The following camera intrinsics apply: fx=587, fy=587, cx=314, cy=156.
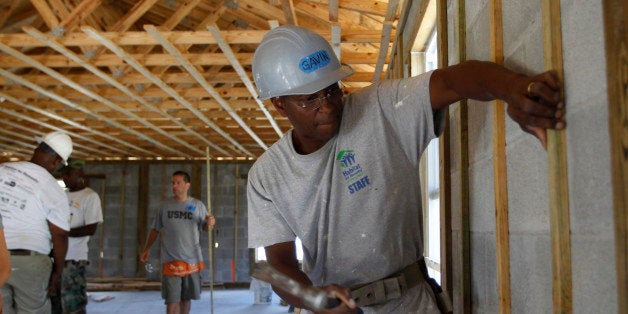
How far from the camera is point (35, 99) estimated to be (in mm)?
7523

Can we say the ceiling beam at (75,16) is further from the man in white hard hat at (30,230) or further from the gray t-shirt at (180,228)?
the gray t-shirt at (180,228)

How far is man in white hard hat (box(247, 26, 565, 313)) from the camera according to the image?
162cm

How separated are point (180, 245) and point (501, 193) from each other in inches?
208

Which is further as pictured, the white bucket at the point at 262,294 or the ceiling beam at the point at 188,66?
the white bucket at the point at 262,294

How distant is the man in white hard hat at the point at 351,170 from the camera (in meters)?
1.62

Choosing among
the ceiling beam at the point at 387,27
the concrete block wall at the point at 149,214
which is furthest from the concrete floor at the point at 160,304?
the ceiling beam at the point at 387,27

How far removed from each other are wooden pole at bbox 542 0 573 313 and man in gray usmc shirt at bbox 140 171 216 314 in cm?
551

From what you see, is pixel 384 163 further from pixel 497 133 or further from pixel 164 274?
pixel 164 274

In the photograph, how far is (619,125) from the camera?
0.80m

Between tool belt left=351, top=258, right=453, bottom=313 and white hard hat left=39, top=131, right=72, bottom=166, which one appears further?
white hard hat left=39, top=131, right=72, bottom=166

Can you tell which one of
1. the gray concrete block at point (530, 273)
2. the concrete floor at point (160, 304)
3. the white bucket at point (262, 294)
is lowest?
the concrete floor at point (160, 304)

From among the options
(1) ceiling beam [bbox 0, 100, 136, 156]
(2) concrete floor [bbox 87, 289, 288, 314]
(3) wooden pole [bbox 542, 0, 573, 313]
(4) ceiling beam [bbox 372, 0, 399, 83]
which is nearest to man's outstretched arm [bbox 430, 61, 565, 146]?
(3) wooden pole [bbox 542, 0, 573, 313]

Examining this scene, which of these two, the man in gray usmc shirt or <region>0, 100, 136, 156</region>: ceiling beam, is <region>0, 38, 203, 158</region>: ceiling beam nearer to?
<region>0, 100, 136, 156</region>: ceiling beam

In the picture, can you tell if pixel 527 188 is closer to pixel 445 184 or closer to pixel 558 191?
pixel 558 191
